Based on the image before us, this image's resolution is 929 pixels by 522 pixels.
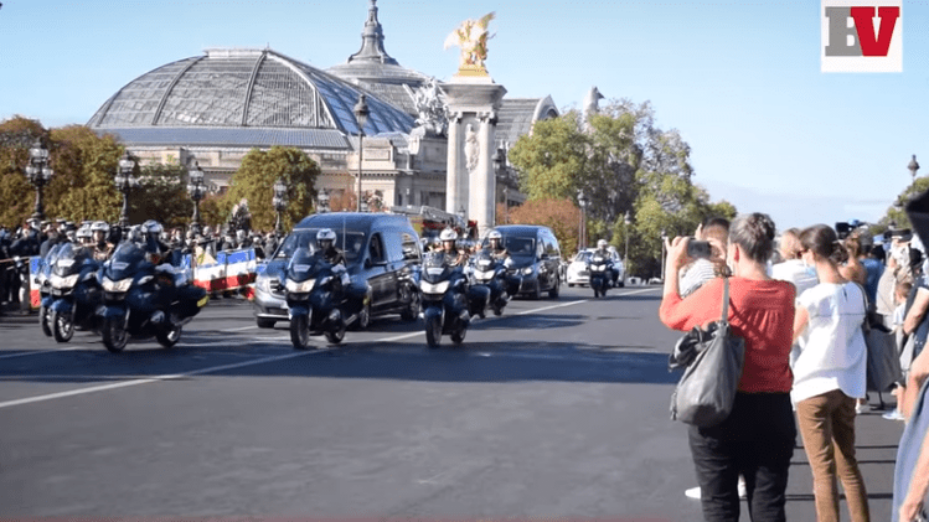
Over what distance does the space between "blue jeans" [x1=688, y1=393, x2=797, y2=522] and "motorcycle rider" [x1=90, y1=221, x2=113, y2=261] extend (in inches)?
576

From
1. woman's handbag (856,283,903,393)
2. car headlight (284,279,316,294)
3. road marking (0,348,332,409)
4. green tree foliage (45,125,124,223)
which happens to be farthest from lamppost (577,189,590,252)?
woman's handbag (856,283,903,393)

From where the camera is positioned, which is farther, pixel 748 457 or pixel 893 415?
Answer: pixel 893 415

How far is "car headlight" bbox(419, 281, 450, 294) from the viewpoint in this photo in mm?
19078

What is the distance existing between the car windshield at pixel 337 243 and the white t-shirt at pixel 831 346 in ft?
52.0

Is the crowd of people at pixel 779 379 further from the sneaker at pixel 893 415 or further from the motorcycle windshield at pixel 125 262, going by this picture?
the motorcycle windshield at pixel 125 262

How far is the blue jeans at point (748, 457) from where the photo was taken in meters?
5.55

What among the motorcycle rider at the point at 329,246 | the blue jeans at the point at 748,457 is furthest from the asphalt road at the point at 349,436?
the blue jeans at the point at 748,457

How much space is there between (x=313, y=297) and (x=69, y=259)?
3.15 meters

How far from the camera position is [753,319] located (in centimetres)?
567

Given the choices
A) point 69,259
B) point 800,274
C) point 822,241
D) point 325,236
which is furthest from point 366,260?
point 822,241

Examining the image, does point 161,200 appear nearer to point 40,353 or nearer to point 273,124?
point 273,124

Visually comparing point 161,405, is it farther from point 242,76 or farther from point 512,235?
point 242,76

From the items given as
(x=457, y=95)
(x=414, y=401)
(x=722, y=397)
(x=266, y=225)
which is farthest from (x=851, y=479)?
(x=266, y=225)

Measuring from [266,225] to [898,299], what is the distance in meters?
92.8
